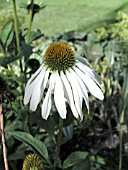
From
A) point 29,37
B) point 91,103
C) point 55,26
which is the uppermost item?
point 55,26

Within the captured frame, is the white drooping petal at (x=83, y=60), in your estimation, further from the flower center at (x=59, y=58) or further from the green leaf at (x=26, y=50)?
the green leaf at (x=26, y=50)

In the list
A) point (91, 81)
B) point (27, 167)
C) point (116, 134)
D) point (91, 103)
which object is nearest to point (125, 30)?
point (91, 103)

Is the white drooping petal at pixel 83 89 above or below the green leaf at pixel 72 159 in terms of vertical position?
above

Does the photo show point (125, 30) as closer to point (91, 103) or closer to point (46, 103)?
point (91, 103)

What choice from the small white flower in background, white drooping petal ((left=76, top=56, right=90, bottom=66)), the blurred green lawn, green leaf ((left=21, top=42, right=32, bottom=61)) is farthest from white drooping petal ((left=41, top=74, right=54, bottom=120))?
the blurred green lawn

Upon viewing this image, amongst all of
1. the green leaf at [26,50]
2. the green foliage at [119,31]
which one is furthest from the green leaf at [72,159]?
the green foliage at [119,31]

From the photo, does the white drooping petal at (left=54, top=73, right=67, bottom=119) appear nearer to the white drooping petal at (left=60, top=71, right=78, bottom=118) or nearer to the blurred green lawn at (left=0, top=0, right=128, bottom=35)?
the white drooping petal at (left=60, top=71, right=78, bottom=118)
